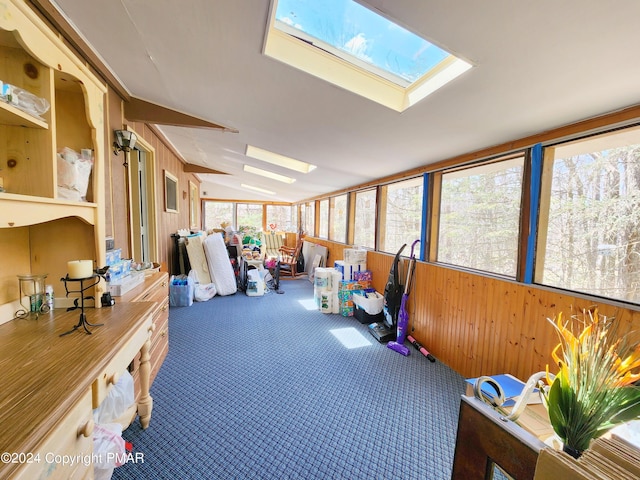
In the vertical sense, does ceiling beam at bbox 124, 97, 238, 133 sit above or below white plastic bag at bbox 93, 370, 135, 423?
above

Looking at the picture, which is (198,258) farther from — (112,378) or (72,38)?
(112,378)

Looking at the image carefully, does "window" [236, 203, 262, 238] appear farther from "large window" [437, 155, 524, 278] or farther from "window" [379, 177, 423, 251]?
"large window" [437, 155, 524, 278]

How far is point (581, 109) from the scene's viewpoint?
1451 mm

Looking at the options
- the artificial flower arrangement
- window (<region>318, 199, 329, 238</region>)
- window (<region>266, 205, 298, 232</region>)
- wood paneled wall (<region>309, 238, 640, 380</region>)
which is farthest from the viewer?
window (<region>266, 205, 298, 232</region>)

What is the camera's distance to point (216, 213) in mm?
9023

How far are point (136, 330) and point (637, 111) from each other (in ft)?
9.31

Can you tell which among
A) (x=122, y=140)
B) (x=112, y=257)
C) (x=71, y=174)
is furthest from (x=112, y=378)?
(x=122, y=140)

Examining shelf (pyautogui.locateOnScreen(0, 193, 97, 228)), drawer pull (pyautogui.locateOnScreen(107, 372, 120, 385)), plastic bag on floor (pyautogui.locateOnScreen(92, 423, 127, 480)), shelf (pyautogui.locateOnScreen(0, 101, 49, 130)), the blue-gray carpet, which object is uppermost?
shelf (pyautogui.locateOnScreen(0, 101, 49, 130))

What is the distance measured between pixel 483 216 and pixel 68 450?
285cm

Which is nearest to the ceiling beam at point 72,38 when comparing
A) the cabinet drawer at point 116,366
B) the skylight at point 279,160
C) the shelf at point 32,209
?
the shelf at point 32,209

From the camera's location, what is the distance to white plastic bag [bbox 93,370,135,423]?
1439mm

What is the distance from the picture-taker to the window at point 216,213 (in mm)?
A: 8914

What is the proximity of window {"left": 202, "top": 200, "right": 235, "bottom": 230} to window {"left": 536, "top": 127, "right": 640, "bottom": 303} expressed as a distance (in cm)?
859

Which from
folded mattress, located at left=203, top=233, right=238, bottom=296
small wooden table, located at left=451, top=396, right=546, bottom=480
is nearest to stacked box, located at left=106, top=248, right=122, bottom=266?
small wooden table, located at left=451, top=396, right=546, bottom=480
